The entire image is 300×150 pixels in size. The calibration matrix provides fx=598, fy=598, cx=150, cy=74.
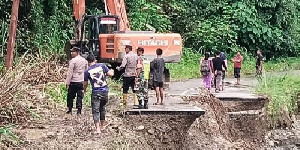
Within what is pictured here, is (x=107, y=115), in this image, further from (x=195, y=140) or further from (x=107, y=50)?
(x=107, y=50)

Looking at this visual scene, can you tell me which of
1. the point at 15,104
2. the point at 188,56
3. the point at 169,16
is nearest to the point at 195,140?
the point at 15,104

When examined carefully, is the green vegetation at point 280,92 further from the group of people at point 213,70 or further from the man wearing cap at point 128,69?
the man wearing cap at point 128,69

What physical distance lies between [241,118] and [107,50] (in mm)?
Answer: 4918

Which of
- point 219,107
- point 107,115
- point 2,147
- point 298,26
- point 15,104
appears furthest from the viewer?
point 298,26

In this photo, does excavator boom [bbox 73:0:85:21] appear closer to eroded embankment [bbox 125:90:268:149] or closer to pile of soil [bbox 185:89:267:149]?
pile of soil [bbox 185:89:267:149]

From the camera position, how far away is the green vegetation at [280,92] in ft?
62.5

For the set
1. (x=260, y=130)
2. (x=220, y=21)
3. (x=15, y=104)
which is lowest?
(x=260, y=130)

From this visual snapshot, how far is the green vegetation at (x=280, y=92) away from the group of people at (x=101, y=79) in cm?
485

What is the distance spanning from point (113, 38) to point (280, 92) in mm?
5849

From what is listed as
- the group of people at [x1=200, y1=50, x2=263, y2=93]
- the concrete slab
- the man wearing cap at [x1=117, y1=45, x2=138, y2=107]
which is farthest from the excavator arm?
the concrete slab

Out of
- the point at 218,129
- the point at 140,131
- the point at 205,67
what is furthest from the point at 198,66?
the point at 140,131

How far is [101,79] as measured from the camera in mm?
11758

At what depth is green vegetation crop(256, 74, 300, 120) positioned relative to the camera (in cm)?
1906

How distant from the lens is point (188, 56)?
33625mm
